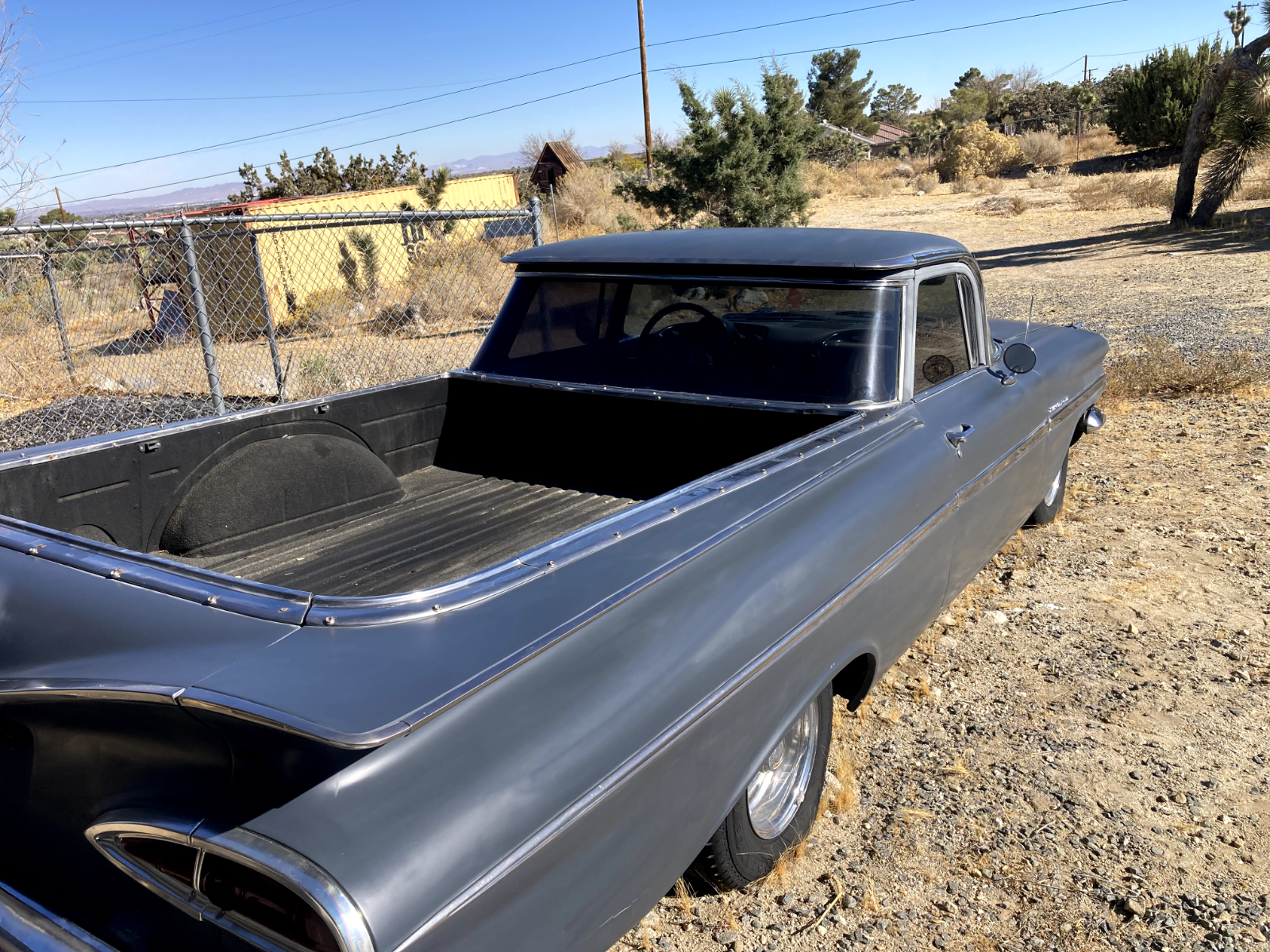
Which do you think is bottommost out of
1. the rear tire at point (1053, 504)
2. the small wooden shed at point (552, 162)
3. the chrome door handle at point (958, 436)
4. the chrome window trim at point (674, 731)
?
the rear tire at point (1053, 504)

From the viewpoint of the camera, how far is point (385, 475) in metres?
3.52

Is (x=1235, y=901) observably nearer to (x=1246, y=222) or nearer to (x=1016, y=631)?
(x=1016, y=631)

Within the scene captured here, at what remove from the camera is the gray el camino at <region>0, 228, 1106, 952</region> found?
134 cm

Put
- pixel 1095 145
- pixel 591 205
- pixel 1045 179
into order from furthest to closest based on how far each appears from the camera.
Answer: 1. pixel 1095 145
2. pixel 1045 179
3. pixel 591 205

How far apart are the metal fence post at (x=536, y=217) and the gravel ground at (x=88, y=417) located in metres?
2.41

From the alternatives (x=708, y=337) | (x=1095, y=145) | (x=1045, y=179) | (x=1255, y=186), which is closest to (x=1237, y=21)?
(x=1255, y=186)

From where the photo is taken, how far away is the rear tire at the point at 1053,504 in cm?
468

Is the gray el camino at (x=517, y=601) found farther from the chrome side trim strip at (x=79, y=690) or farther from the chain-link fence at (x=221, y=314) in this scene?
the chain-link fence at (x=221, y=314)

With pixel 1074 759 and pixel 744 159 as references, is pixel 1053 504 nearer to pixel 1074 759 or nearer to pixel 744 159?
pixel 1074 759

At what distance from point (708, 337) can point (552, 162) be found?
3353 centimetres

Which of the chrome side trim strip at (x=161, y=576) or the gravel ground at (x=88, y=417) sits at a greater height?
the chrome side trim strip at (x=161, y=576)

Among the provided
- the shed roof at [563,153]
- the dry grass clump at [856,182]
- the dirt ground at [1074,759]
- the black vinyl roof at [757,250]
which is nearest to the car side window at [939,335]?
the black vinyl roof at [757,250]

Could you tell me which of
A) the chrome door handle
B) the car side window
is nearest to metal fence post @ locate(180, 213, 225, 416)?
the car side window

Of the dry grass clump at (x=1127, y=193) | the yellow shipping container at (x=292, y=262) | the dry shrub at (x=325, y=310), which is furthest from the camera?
the dry grass clump at (x=1127, y=193)
